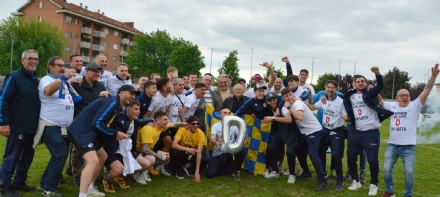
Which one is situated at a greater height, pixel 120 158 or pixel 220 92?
pixel 220 92

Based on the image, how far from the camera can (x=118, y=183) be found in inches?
262

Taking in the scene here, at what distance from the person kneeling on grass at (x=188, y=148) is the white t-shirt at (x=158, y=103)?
1.87 ft

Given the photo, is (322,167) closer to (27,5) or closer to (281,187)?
(281,187)

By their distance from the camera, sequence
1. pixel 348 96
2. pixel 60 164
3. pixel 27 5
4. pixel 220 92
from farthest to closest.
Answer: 1. pixel 27 5
2. pixel 220 92
3. pixel 348 96
4. pixel 60 164

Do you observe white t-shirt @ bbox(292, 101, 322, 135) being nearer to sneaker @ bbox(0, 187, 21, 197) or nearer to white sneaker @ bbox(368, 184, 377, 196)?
white sneaker @ bbox(368, 184, 377, 196)

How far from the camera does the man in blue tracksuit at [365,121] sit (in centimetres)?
646

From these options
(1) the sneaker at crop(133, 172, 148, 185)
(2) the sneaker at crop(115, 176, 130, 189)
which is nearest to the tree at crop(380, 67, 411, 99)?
(1) the sneaker at crop(133, 172, 148, 185)

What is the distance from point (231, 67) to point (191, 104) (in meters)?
34.5

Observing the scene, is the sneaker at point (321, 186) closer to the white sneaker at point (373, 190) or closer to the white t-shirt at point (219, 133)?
the white sneaker at point (373, 190)

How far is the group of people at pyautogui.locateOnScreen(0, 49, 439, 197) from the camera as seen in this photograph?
5.44 meters

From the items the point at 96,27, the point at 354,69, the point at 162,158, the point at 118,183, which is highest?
the point at 96,27

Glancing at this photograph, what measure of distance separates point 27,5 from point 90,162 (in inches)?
2724

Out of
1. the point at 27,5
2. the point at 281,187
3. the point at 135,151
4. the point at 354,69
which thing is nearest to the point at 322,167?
the point at 281,187

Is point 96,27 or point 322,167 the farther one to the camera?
point 96,27
